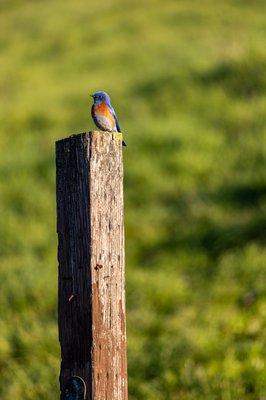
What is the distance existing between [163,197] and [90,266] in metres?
6.90

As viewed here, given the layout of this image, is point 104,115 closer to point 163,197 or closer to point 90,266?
point 90,266

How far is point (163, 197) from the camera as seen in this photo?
9.92 meters

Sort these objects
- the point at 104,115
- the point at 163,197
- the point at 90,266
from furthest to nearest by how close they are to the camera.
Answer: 1. the point at 163,197
2. the point at 104,115
3. the point at 90,266

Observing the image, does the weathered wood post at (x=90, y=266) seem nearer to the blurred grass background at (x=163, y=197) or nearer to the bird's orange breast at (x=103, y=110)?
the bird's orange breast at (x=103, y=110)

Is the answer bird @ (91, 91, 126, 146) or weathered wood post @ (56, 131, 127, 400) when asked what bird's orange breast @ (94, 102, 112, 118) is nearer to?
bird @ (91, 91, 126, 146)

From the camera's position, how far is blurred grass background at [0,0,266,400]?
584 cm

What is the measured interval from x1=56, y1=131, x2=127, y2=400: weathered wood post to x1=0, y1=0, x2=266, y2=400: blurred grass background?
2246mm

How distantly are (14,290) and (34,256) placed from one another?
1121 mm

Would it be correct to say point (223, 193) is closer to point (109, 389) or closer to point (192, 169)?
point (192, 169)

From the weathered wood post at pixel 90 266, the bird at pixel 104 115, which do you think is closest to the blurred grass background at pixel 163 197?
the weathered wood post at pixel 90 266

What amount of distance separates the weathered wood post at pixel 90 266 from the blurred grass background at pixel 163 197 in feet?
7.37

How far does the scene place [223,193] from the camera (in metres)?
9.58

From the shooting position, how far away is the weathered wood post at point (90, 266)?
120 inches

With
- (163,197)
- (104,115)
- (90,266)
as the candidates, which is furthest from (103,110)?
(163,197)
